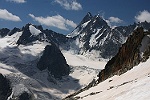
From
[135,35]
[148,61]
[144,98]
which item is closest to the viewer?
[144,98]

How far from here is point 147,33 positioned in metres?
62.9

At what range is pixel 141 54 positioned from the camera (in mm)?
55531

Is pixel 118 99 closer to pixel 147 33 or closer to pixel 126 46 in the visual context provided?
pixel 147 33

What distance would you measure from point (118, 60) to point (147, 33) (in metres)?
14.1

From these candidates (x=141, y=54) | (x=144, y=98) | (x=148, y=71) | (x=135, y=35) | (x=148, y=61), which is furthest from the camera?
(x=135, y=35)

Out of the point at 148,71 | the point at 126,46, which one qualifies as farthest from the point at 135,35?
the point at 148,71

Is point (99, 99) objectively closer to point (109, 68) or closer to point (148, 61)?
point (148, 61)

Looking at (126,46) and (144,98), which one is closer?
(144,98)

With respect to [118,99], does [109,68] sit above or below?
above

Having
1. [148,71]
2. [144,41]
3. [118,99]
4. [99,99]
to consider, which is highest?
[144,41]

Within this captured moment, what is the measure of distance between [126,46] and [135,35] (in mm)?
4185

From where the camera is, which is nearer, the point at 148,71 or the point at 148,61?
the point at 148,71

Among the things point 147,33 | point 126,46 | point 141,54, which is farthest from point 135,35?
point 141,54

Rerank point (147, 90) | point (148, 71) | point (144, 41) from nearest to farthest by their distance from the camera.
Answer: point (147, 90), point (148, 71), point (144, 41)
